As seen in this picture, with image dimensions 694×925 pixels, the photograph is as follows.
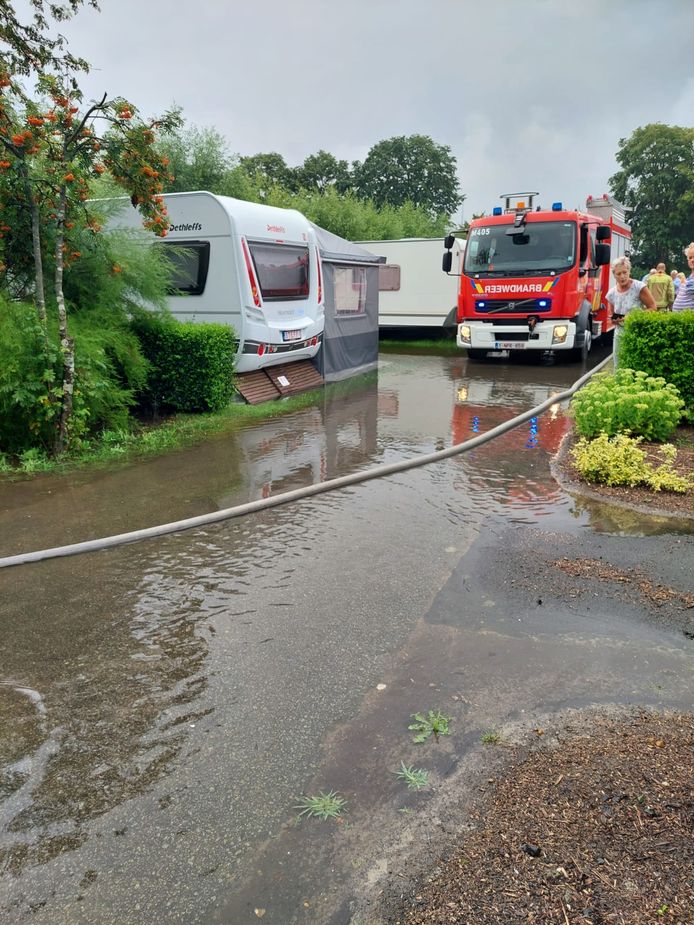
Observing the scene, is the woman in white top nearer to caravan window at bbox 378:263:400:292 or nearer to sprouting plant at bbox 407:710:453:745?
sprouting plant at bbox 407:710:453:745

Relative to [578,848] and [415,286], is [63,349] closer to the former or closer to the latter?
[578,848]

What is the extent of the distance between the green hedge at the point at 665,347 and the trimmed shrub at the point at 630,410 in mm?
881

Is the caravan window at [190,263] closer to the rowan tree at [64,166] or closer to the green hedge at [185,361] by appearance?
the green hedge at [185,361]

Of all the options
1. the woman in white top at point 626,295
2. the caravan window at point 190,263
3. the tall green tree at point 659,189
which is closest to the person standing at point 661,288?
the woman in white top at point 626,295

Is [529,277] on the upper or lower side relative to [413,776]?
upper

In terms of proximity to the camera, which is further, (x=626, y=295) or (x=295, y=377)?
(x=295, y=377)

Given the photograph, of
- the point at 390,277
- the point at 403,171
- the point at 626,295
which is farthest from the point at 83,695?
the point at 403,171

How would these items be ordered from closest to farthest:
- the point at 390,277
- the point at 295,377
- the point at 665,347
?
the point at 665,347, the point at 295,377, the point at 390,277

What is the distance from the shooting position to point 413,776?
2.83 metres

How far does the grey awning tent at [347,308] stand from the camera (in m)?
13.0

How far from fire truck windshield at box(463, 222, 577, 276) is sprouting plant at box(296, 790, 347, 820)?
41.5ft

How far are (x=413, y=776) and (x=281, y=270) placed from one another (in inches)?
384

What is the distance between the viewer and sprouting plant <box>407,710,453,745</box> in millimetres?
3096

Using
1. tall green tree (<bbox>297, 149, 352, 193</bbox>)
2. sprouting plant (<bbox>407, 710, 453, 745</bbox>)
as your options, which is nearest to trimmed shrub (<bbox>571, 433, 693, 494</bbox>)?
sprouting plant (<bbox>407, 710, 453, 745</bbox>)
